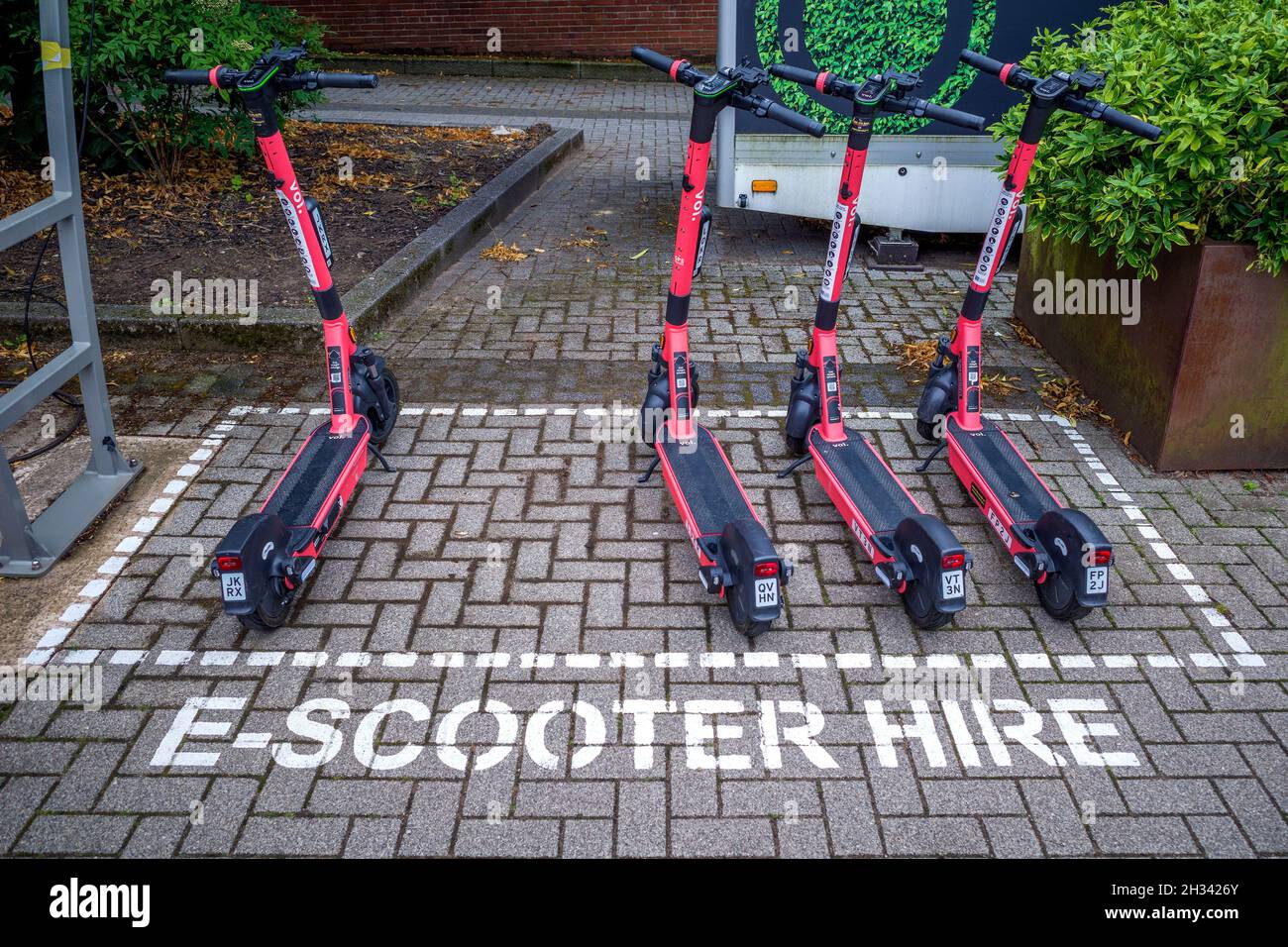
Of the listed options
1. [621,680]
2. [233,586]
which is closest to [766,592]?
[621,680]

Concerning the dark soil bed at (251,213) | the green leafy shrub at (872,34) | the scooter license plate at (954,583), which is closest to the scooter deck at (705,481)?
the scooter license plate at (954,583)

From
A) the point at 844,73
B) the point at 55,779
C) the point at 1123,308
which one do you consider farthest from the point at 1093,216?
the point at 55,779

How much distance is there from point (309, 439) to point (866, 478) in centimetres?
304

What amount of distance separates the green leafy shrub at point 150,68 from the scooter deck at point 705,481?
219 inches

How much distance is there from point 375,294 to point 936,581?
496 cm

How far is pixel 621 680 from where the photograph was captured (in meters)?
4.25

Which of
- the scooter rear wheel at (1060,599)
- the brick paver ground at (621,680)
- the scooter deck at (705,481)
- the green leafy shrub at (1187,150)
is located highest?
the green leafy shrub at (1187,150)

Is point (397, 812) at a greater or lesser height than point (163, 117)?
lesser

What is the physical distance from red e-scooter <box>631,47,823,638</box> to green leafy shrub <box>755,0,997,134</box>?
358cm

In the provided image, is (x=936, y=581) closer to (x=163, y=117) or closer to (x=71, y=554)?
(x=71, y=554)

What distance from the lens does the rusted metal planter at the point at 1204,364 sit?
18.0ft

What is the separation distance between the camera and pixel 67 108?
471cm

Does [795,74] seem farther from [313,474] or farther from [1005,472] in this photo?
[313,474]

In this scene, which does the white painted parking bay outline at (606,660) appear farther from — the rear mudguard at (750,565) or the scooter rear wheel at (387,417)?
the scooter rear wheel at (387,417)
